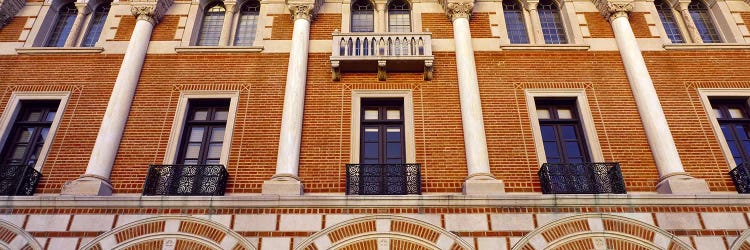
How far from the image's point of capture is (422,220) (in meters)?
9.72

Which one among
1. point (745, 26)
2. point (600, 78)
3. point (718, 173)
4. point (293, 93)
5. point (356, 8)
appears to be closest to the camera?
point (718, 173)

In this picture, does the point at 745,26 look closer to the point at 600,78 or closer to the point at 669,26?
the point at 669,26

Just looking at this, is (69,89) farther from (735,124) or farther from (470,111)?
(735,124)

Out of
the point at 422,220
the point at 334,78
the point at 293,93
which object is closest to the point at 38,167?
the point at 293,93

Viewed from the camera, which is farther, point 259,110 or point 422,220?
point 259,110

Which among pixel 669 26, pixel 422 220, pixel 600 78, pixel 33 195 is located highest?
pixel 669 26

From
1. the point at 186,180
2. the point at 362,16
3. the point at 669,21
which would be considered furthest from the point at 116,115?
the point at 669,21

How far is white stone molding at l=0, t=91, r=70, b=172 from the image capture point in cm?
1130

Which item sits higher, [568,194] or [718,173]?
[718,173]

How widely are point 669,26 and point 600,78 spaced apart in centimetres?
359

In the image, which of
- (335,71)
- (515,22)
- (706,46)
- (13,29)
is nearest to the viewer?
(335,71)

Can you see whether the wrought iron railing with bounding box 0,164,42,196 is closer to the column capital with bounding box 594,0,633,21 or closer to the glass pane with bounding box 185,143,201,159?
the glass pane with bounding box 185,143,201,159

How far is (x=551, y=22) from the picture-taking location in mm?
14344

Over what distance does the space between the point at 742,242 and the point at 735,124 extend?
3.63 m
